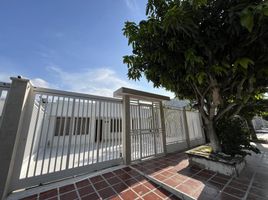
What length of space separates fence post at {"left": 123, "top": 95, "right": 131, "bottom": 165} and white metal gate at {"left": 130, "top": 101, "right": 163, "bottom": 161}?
0.83ft

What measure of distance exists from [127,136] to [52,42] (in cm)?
447

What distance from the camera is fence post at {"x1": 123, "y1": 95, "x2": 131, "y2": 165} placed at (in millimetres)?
3976

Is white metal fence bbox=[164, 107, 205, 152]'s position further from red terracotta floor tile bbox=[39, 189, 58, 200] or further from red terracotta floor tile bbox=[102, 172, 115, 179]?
red terracotta floor tile bbox=[39, 189, 58, 200]

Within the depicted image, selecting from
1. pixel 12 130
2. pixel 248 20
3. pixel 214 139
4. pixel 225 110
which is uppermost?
pixel 248 20

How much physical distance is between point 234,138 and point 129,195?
11.4ft

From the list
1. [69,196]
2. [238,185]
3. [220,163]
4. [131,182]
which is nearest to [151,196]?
[131,182]

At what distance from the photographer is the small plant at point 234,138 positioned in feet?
11.5

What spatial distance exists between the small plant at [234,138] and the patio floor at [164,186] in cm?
56

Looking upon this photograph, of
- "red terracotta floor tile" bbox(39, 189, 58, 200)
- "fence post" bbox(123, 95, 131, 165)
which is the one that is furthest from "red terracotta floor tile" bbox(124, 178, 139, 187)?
"red terracotta floor tile" bbox(39, 189, 58, 200)

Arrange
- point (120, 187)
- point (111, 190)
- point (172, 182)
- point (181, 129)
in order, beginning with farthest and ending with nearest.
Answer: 1. point (181, 129)
2. point (172, 182)
3. point (120, 187)
4. point (111, 190)

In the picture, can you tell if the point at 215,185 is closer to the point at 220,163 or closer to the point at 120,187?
the point at 220,163

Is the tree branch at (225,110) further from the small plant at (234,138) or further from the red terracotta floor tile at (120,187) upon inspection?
the red terracotta floor tile at (120,187)

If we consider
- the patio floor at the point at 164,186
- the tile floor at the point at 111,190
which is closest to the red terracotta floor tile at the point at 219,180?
the patio floor at the point at 164,186

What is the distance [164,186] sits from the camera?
2.59m
